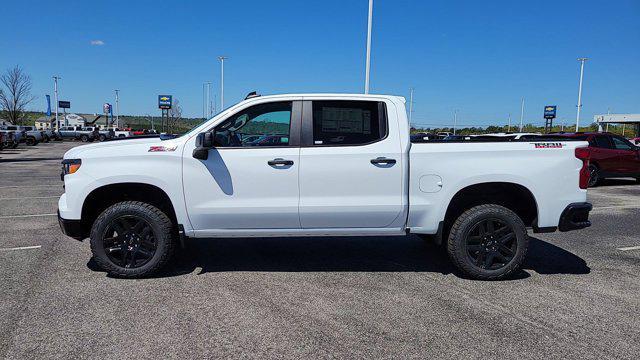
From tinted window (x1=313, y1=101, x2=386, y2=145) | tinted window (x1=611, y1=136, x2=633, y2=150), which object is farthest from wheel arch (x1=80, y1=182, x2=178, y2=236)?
tinted window (x1=611, y1=136, x2=633, y2=150)

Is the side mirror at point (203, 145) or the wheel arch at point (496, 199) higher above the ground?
the side mirror at point (203, 145)

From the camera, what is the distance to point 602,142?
535 inches

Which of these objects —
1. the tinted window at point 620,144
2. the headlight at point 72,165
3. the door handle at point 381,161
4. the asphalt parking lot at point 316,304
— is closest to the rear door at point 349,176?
the door handle at point 381,161

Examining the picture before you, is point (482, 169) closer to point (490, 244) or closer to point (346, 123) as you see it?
point (490, 244)

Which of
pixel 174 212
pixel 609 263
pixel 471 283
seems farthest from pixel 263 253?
pixel 609 263

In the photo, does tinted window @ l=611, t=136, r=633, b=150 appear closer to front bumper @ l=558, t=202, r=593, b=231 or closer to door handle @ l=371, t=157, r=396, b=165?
front bumper @ l=558, t=202, r=593, b=231

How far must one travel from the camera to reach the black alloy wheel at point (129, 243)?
475cm

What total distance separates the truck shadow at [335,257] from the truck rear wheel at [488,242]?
0.33 meters

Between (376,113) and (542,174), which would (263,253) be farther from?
(542,174)

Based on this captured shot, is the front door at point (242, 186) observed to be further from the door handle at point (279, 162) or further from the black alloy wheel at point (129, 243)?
the black alloy wheel at point (129, 243)

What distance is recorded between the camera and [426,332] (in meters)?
3.58

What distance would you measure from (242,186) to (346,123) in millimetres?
1289

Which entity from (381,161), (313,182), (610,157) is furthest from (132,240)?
(610,157)

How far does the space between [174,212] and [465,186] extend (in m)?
3.06
